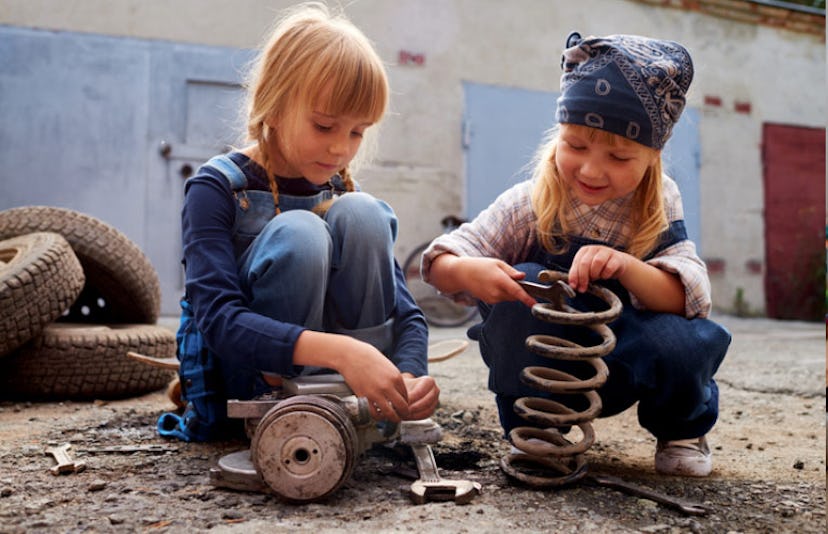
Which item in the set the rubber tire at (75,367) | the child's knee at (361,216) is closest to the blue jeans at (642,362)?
the child's knee at (361,216)

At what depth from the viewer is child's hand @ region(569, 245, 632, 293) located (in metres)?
1.54

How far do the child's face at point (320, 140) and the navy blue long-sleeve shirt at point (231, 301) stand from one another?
135mm

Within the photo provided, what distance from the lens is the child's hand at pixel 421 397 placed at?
4.83 ft

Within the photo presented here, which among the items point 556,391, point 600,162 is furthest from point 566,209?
point 556,391

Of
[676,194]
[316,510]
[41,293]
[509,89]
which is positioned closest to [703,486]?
[676,194]

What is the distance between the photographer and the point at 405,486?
150cm

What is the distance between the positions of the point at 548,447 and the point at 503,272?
38 centimetres

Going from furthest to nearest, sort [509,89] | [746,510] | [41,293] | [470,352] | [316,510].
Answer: [509,89], [470,352], [41,293], [746,510], [316,510]

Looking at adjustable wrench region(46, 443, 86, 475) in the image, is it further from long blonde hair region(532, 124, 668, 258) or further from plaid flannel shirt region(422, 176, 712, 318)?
long blonde hair region(532, 124, 668, 258)

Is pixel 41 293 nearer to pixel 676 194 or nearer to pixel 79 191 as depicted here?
pixel 676 194

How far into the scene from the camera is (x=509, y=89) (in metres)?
7.48

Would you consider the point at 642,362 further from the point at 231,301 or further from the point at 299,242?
the point at 231,301

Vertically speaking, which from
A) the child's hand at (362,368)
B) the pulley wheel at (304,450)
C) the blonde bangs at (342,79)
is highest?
the blonde bangs at (342,79)

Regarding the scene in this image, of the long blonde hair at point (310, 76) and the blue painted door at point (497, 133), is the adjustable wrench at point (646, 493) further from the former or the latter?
the blue painted door at point (497, 133)
